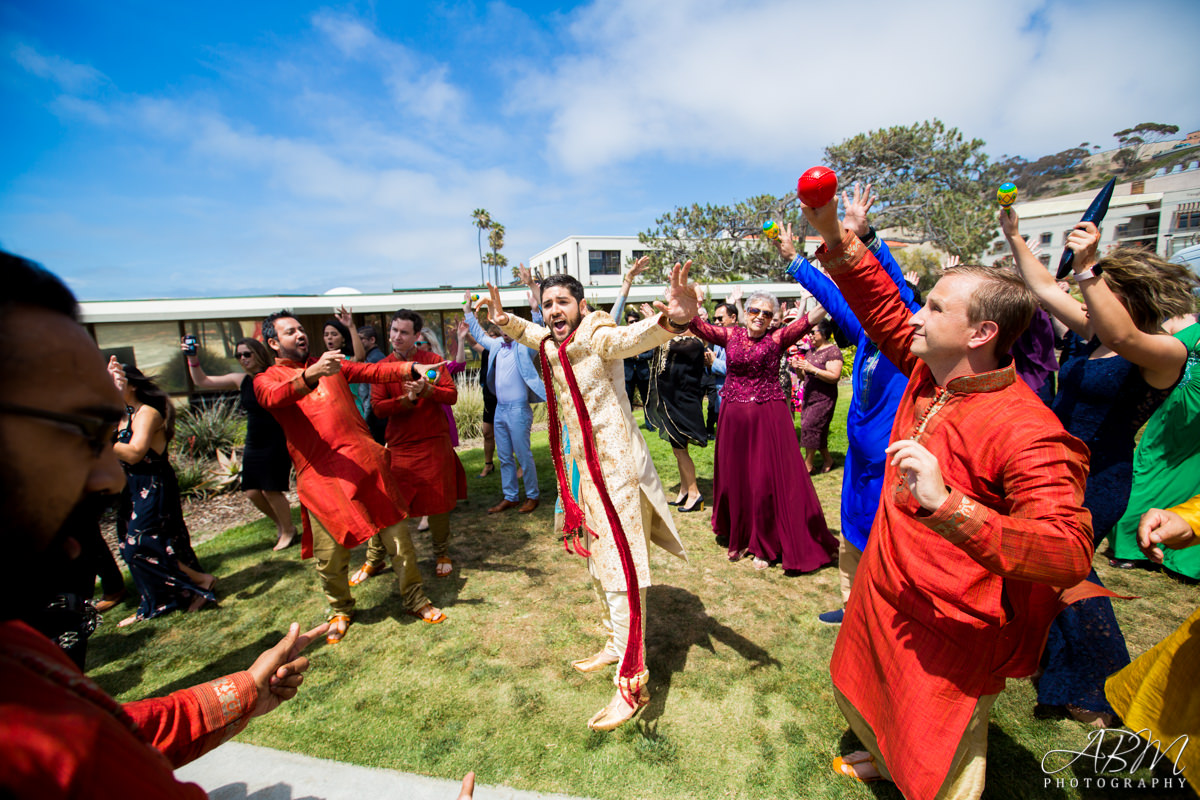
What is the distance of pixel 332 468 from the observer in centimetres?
336

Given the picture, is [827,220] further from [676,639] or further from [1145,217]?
[1145,217]

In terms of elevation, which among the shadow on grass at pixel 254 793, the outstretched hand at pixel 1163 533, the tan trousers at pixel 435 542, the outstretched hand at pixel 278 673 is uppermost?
the outstretched hand at pixel 1163 533

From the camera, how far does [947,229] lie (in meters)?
27.6

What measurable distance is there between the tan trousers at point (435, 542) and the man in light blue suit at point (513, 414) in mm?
1257

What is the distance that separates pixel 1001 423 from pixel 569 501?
6.32 ft

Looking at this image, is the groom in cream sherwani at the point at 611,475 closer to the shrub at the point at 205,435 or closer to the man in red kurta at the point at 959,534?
the man in red kurta at the point at 959,534

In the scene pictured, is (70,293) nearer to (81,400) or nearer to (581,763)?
(81,400)

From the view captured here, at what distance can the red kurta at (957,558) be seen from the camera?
1.27 m

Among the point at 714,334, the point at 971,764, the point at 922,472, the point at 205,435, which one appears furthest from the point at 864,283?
the point at 205,435

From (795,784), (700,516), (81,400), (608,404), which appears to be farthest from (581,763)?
(700,516)

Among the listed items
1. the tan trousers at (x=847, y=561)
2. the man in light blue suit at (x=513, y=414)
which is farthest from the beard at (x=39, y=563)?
the man in light blue suit at (x=513, y=414)

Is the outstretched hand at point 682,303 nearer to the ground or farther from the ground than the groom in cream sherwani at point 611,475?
farther from the ground

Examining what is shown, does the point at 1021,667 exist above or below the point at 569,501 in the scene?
below

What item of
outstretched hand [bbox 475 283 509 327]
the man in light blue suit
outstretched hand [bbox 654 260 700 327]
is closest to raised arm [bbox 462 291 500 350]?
the man in light blue suit
